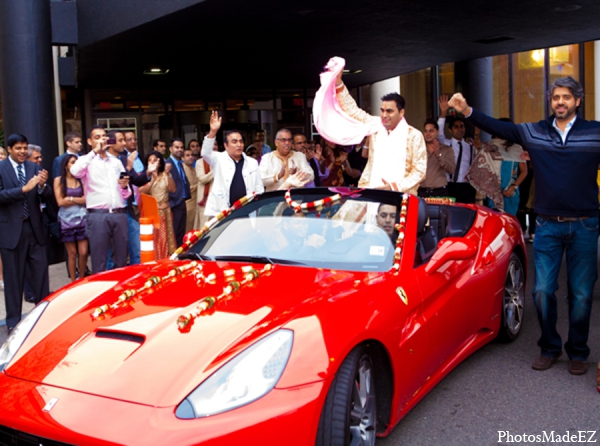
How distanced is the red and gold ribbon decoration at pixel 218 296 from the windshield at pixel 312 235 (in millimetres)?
224

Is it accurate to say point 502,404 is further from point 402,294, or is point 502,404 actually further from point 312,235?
point 312,235

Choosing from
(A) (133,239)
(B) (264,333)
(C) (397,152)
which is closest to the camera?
(B) (264,333)

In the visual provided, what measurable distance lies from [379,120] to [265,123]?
42.4ft

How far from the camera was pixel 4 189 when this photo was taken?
20.7 feet

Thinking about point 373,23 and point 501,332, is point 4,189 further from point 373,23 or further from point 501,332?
point 373,23

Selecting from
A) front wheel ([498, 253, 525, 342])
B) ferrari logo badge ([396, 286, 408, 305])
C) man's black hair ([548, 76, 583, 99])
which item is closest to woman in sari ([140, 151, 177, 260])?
front wheel ([498, 253, 525, 342])

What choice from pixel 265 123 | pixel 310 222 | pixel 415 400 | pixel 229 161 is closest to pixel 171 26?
pixel 229 161

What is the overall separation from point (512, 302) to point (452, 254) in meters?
1.66

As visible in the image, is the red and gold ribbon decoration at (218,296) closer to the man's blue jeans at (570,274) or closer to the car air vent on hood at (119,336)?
the car air vent on hood at (119,336)

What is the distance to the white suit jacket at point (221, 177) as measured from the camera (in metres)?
7.67

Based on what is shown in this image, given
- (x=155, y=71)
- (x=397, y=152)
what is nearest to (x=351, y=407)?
(x=397, y=152)

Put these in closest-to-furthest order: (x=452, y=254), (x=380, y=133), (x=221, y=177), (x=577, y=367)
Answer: (x=452, y=254) < (x=577, y=367) < (x=380, y=133) < (x=221, y=177)

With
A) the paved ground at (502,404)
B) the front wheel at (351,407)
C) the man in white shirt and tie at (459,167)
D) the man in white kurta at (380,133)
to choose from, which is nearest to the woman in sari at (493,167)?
the man in white shirt and tie at (459,167)

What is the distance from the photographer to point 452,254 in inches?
154
